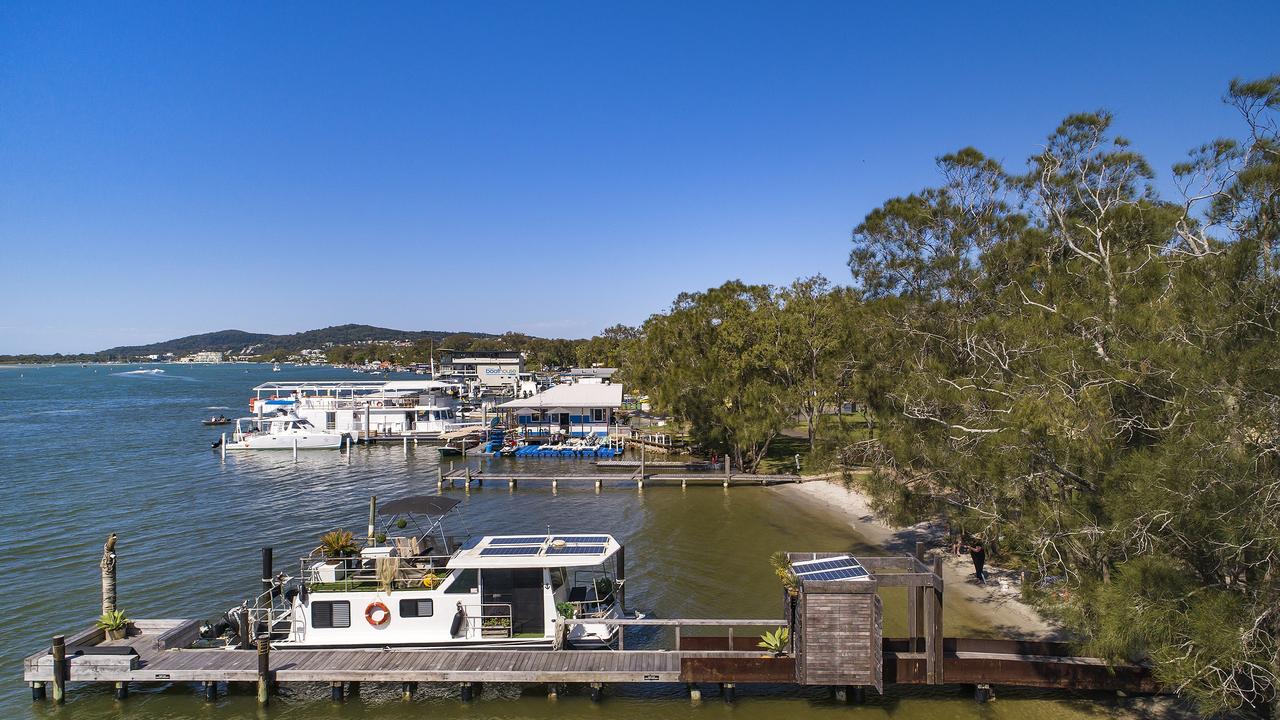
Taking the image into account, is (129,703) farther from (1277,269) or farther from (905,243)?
(905,243)

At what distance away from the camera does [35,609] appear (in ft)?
69.2

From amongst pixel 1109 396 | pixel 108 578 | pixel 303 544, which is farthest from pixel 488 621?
pixel 303 544

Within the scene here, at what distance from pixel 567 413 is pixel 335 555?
39.3 m

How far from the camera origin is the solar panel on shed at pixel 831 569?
13.7 meters

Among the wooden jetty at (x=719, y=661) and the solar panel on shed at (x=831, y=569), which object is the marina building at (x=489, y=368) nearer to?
the wooden jetty at (x=719, y=661)

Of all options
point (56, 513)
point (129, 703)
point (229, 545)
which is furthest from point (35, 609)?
point (56, 513)

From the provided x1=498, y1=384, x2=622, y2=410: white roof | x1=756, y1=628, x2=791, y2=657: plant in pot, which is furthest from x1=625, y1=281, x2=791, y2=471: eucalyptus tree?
x1=756, y1=628, x2=791, y2=657: plant in pot

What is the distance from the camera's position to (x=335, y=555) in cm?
1800

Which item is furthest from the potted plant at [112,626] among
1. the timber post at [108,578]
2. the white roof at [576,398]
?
the white roof at [576,398]

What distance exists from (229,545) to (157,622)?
11.7 m

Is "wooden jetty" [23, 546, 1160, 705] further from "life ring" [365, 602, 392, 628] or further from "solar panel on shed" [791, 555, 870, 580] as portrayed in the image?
"life ring" [365, 602, 392, 628]

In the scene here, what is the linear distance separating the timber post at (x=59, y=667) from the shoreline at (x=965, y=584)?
21.5 meters

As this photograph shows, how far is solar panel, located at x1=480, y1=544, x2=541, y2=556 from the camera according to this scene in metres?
16.6

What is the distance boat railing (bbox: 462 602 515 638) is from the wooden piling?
4139mm
